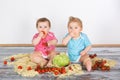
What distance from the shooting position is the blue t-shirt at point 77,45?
166 centimetres

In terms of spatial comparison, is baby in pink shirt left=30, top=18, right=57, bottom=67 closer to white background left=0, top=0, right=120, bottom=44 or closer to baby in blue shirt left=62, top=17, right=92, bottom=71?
baby in blue shirt left=62, top=17, right=92, bottom=71

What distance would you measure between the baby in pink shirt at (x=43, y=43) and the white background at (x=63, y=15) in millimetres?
430

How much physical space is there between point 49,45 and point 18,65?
0.72 ft

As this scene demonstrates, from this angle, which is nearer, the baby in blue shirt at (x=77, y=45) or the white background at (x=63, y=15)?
the baby in blue shirt at (x=77, y=45)

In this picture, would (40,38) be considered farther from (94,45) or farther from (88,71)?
(94,45)

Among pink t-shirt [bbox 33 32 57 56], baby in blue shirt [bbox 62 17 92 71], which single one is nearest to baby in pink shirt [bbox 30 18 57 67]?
pink t-shirt [bbox 33 32 57 56]

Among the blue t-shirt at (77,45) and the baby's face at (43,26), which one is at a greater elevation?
the baby's face at (43,26)

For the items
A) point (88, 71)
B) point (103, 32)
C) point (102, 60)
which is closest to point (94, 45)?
point (103, 32)

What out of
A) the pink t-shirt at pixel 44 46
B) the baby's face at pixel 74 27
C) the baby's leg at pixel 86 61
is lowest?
the baby's leg at pixel 86 61

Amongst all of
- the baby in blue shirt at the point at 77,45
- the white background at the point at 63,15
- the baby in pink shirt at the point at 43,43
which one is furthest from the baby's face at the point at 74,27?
the white background at the point at 63,15

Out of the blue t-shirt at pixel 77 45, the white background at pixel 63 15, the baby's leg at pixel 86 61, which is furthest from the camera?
the white background at pixel 63 15

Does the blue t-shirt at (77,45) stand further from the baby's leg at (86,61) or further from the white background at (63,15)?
the white background at (63,15)

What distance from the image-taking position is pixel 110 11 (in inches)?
83.0

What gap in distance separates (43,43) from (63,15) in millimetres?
467
